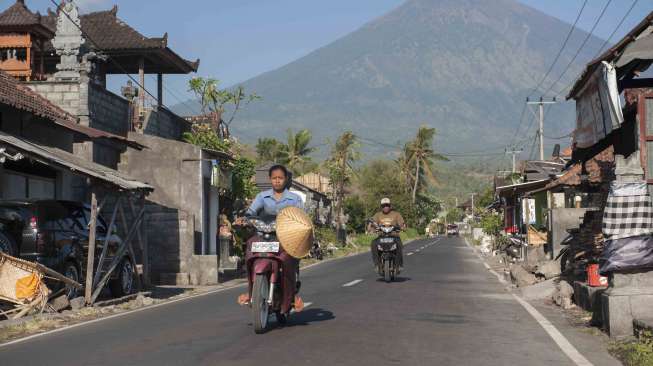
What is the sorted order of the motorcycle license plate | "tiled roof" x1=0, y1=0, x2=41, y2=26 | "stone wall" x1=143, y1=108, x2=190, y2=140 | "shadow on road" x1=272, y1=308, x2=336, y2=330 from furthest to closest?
"stone wall" x1=143, y1=108, x2=190, y2=140 → "tiled roof" x1=0, y1=0, x2=41, y2=26 → "shadow on road" x1=272, y1=308, x2=336, y2=330 → the motorcycle license plate

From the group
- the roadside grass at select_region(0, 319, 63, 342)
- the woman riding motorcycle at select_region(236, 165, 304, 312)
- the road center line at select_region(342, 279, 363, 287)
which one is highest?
the woman riding motorcycle at select_region(236, 165, 304, 312)

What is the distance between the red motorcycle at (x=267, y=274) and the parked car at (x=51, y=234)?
19.6 ft

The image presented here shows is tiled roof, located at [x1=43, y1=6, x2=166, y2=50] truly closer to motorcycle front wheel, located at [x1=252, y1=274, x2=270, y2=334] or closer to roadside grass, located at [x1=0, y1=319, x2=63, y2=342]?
roadside grass, located at [x1=0, y1=319, x2=63, y2=342]

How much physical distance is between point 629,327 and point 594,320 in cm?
137

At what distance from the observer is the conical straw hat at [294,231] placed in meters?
10.1

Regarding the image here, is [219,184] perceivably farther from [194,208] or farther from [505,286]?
[505,286]

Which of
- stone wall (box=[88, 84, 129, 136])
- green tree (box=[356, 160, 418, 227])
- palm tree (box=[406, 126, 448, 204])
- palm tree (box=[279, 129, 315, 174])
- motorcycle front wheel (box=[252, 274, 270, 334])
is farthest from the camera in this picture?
palm tree (box=[406, 126, 448, 204])

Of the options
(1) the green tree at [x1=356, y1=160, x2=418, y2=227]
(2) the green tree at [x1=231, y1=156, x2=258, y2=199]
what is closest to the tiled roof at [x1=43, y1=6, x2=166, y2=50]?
(2) the green tree at [x1=231, y1=156, x2=258, y2=199]

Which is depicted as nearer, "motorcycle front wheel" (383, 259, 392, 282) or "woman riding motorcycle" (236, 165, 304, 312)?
"woman riding motorcycle" (236, 165, 304, 312)

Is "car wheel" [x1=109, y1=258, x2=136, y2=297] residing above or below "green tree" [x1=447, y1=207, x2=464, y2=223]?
below

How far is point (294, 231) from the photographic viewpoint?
1017cm

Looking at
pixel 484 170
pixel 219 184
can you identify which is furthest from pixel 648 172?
pixel 484 170

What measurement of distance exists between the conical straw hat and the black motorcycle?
8.97 meters

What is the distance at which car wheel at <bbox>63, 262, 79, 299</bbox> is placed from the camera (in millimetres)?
15562
